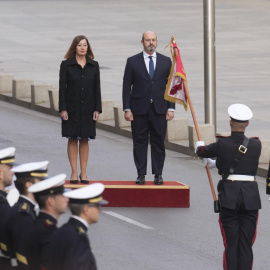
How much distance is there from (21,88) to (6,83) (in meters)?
1.23

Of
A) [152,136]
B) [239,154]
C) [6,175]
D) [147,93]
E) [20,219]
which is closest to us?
[20,219]

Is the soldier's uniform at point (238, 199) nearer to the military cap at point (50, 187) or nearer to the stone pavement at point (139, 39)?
the military cap at point (50, 187)

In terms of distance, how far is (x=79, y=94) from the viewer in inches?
568

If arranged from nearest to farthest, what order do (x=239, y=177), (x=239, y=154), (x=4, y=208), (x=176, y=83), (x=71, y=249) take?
(x=71, y=249), (x=4, y=208), (x=239, y=154), (x=239, y=177), (x=176, y=83)

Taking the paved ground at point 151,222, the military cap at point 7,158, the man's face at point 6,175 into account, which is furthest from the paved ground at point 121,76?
the man's face at point 6,175

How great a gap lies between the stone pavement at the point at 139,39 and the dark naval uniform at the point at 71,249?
1185cm

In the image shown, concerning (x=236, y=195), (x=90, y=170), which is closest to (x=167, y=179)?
(x=90, y=170)

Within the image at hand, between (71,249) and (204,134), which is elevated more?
(71,249)

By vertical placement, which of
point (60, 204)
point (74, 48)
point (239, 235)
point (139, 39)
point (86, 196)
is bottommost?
point (239, 235)

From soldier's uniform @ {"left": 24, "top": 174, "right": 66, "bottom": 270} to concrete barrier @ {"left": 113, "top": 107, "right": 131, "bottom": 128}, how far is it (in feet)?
41.4

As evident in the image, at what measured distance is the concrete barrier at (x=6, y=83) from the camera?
25625mm

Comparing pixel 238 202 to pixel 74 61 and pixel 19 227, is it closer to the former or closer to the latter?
pixel 19 227

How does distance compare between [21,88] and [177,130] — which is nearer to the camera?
[177,130]

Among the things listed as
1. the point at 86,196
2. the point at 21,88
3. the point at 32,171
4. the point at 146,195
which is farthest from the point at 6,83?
the point at 86,196
